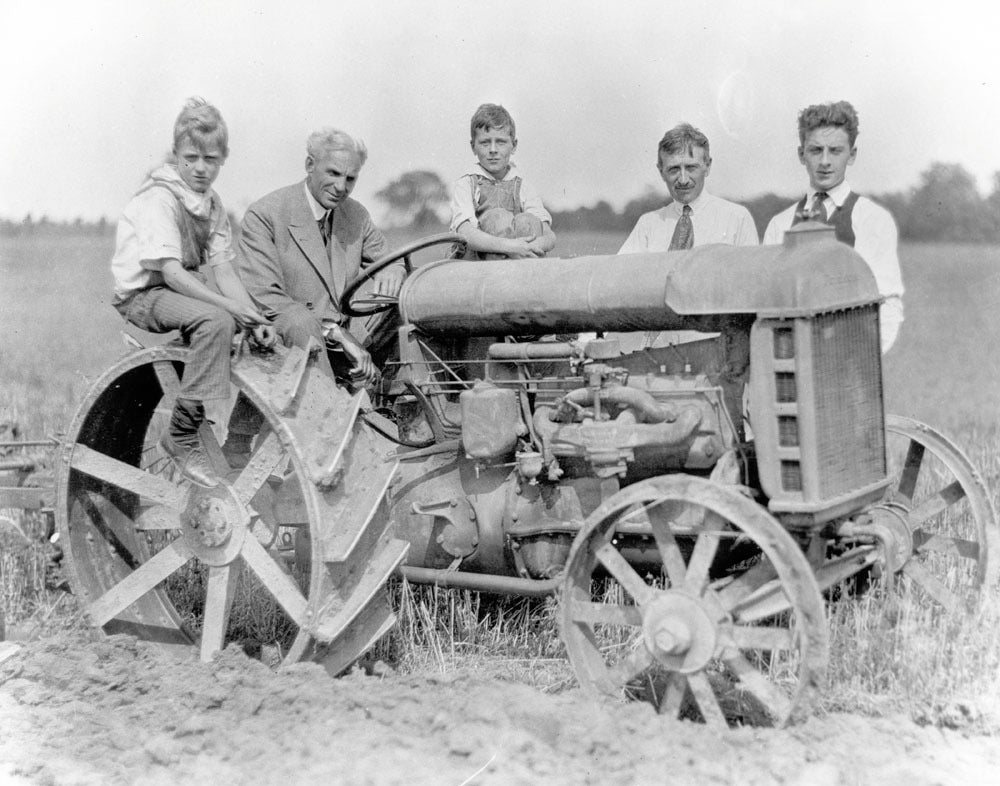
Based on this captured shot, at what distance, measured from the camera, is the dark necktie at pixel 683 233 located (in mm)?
5922

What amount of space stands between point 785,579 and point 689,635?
40cm

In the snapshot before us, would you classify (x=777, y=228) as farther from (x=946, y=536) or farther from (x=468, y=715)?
(x=468, y=715)

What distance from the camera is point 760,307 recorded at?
3820mm

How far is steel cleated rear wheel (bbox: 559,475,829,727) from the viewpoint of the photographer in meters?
3.51

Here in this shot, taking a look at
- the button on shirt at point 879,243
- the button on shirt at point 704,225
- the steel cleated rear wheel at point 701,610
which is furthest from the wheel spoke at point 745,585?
the button on shirt at point 704,225

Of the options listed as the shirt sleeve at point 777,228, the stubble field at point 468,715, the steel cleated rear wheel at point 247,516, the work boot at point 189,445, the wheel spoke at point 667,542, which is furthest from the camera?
the shirt sleeve at point 777,228

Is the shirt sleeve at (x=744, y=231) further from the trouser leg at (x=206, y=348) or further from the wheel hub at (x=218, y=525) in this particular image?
the wheel hub at (x=218, y=525)

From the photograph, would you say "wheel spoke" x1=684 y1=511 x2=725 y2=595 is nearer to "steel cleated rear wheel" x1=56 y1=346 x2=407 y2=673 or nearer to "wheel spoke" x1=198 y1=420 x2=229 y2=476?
"steel cleated rear wheel" x1=56 y1=346 x2=407 y2=673

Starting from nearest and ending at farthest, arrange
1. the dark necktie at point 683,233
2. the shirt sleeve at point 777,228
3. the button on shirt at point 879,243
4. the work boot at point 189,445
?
the work boot at point 189,445, the button on shirt at point 879,243, the shirt sleeve at point 777,228, the dark necktie at point 683,233

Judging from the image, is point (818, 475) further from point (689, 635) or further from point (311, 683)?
point (311, 683)

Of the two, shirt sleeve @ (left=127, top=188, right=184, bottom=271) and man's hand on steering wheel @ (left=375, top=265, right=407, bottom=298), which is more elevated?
shirt sleeve @ (left=127, top=188, right=184, bottom=271)

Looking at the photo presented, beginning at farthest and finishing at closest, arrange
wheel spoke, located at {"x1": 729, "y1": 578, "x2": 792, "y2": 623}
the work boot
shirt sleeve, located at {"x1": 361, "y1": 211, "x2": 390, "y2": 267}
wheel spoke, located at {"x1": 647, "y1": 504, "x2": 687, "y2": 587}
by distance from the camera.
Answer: shirt sleeve, located at {"x1": 361, "y1": 211, "x2": 390, "y2": 267}, the work boot, wheel spoke, located at {"x1": 647, "y1": 504, "x2": 687, "y2": 587}, wheel spoke, located at {"x1": 729, "y1": 578, "x2": 792, "y2": 623}

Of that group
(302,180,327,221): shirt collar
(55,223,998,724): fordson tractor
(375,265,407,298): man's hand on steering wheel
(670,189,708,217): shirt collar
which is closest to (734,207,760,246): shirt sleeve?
(670,189,708,217): shirt collar

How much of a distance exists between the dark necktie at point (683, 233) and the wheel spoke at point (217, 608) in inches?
112
